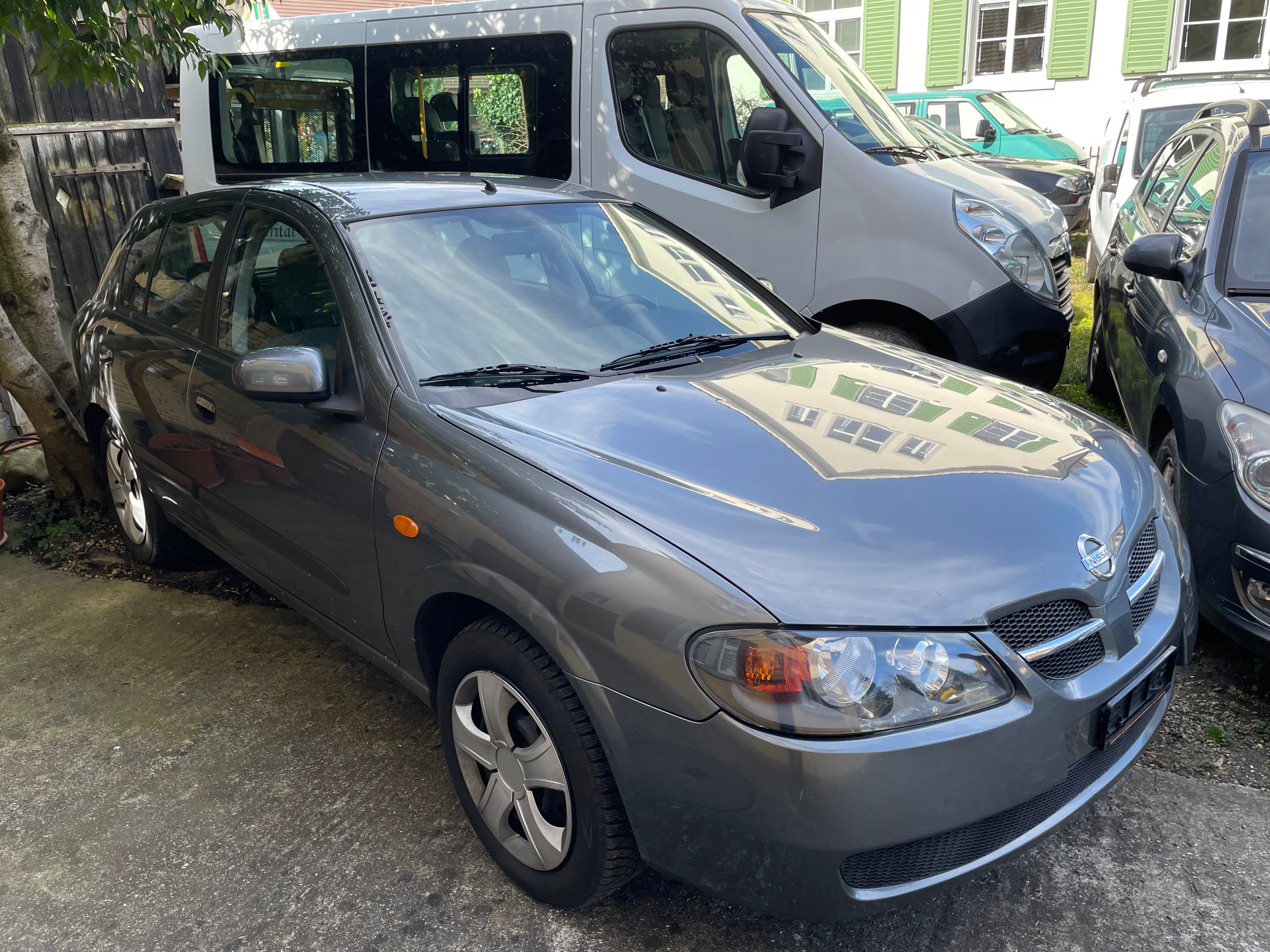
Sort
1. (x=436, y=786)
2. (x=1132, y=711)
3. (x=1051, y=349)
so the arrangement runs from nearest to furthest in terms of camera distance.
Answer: (x=1132, y=711) < (x=436, y=786) < (x=1051, y=349)

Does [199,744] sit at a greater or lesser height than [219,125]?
lesser

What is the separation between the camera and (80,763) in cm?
325

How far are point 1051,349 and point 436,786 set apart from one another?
3.81 metres

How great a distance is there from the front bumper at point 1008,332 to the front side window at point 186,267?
3.35 metres

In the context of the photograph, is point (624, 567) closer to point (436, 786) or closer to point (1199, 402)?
point (436, 786)

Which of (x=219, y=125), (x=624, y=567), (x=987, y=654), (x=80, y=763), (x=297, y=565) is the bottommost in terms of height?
(x=80, y=763)

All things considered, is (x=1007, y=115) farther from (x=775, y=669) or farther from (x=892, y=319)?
(x=775, y=669)

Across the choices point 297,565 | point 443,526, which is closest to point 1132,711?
point 443,526

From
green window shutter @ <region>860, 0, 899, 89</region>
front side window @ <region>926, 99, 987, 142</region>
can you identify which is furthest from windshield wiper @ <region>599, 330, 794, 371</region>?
green window shutter @ <region>860, 0, 899, 89</region>

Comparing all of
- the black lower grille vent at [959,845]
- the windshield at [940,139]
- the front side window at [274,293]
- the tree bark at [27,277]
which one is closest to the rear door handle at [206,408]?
the front side window at [274,293]

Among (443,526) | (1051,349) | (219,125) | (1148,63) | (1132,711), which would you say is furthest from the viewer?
(1148,63)

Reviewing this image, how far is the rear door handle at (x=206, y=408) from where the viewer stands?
339 centimetres

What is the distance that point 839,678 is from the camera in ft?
6.24

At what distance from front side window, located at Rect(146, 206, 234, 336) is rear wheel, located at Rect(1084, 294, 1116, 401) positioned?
181 inches
